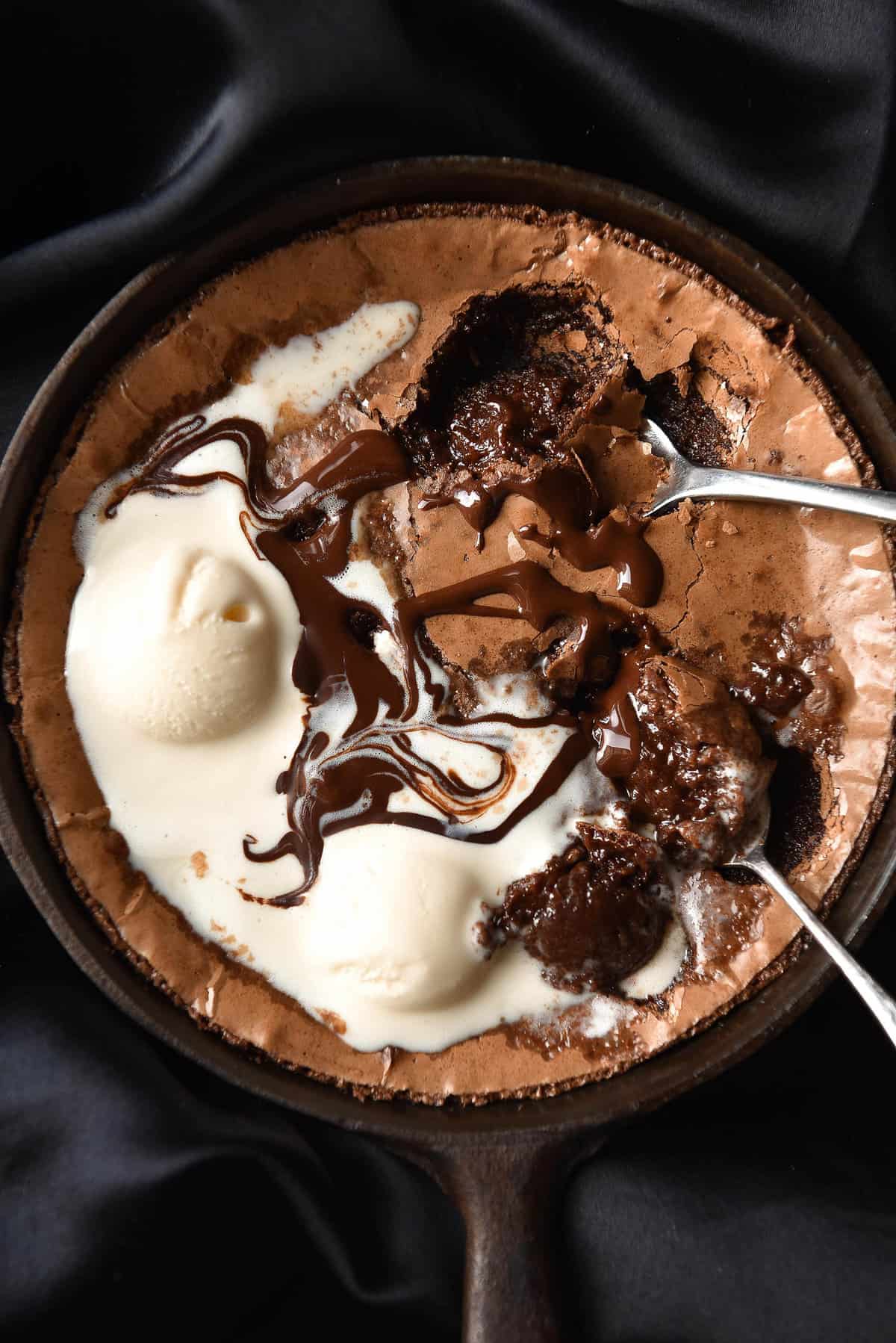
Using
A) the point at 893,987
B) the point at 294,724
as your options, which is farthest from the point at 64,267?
the point at 893,987

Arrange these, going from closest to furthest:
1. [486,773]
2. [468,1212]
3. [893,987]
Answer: [468,1212], [486,773], [893,987]

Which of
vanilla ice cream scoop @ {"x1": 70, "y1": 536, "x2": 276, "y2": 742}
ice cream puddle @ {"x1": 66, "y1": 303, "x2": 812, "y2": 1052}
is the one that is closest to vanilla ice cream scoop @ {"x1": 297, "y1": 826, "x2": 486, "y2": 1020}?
ice cream puddle @ {"x1": 66, "y1": 303, "x2": 812, "y2": 1052}

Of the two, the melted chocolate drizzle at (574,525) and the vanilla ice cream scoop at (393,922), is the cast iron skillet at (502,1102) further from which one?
the melted chocolate drizzle at (574,525)

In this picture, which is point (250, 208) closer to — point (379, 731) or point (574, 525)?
point (574, 525)

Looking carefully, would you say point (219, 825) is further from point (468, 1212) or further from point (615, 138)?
point (615, 138)

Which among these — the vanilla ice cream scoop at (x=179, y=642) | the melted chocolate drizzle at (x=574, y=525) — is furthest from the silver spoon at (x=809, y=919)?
the vanilla ice cream scoop at (x=179, y=642)

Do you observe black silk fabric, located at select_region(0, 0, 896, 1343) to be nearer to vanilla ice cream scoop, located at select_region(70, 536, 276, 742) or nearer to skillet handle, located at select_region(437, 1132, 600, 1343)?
skillet handle, located at select_region(437, 1132, 600, 1343)
